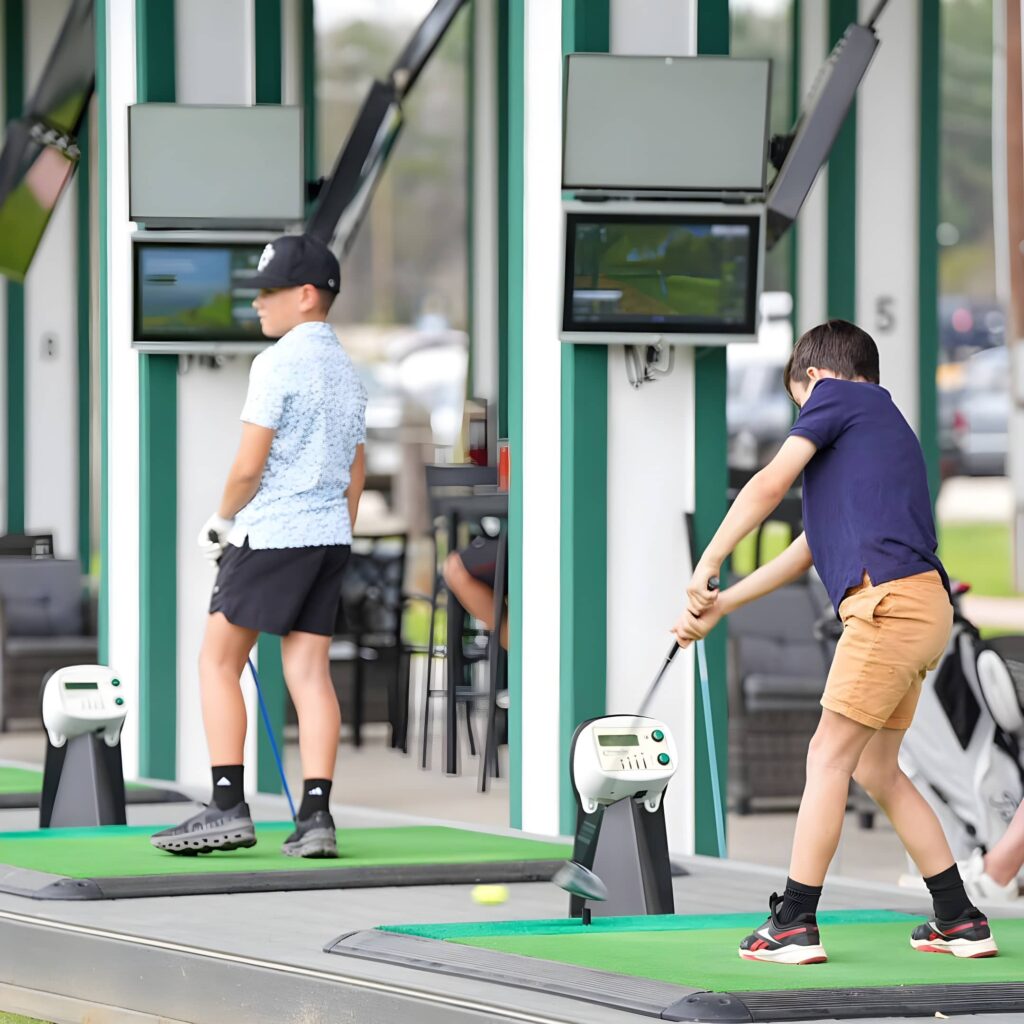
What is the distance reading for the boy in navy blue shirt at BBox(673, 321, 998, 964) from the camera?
445 cm

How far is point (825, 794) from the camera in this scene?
14.6ft

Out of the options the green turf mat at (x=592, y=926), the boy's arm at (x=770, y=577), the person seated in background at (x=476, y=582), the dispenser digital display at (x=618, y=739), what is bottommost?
the green turf mat at (x=592, y=926)

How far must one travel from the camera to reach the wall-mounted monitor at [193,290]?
25.3 feet

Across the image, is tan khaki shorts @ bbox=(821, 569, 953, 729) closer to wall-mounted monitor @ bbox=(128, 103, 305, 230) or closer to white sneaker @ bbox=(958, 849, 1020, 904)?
white sneaker @ bbox=(958, 849, 1020, 904)

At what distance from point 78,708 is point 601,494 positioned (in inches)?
62.5

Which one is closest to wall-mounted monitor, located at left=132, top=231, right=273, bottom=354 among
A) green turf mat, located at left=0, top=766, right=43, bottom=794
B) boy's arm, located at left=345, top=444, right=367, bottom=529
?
green turf mat, located at left=0, top=766, right=43, bottom=794

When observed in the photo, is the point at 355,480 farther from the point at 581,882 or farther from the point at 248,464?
the point at 581,882

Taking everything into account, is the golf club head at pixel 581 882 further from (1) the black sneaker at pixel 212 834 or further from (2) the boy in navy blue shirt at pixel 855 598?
(1) the black sneaker at pixel 212 834

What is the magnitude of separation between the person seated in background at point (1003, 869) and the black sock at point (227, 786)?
1884 millimetres

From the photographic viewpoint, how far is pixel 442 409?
1291 inches

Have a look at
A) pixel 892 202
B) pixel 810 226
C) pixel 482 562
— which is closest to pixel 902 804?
pixel 482 562

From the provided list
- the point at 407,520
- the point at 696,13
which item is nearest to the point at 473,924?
the point at 696,13

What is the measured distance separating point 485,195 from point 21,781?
18.7ft

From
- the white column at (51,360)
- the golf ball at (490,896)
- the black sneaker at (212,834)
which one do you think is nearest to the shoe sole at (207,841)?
the black sneaker at (212,834)
